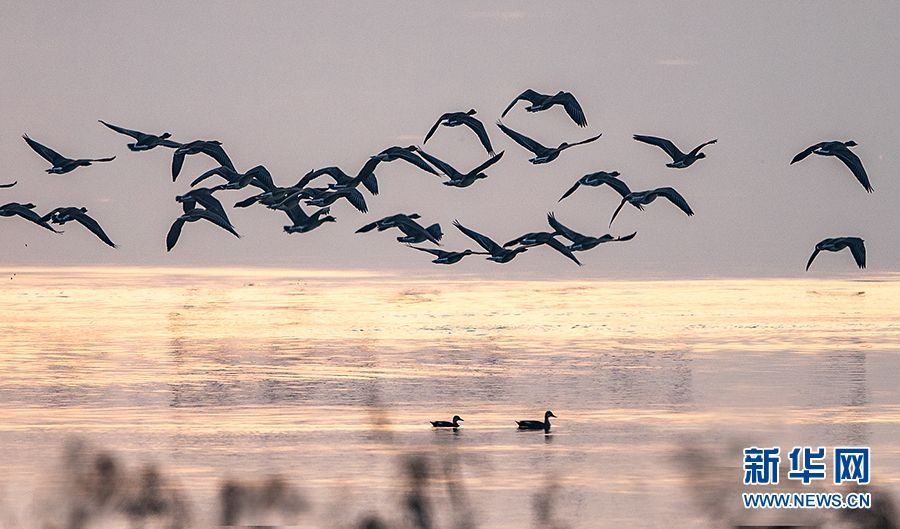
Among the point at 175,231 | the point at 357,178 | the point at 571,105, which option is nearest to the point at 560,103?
the point at 571,105

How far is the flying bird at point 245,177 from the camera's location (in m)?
51.6

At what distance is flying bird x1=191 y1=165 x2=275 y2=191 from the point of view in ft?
169

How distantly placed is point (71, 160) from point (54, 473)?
8011 mm

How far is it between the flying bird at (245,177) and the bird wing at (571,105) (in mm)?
7642

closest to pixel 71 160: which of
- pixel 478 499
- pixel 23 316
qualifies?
pixel 478 499

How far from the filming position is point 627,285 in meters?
142

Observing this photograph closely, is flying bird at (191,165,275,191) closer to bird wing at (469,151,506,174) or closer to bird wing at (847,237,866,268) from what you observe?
bird wing at (469,151,506,174)

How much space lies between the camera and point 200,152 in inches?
1959

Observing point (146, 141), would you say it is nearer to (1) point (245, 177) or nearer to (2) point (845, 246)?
(1) point (245, 177)

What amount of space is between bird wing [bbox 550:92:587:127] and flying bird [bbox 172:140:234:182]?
26.4ft

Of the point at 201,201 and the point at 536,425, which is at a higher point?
the point at 201,201

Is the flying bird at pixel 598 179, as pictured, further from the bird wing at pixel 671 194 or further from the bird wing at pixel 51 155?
the bird wing at pixel 51 155

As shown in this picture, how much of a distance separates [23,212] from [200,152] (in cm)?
438

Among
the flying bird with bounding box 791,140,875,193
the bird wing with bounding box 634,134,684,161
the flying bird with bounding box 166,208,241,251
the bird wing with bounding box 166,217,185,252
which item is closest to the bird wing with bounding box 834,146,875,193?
the flying bird with bounding box 791,140,875,193
